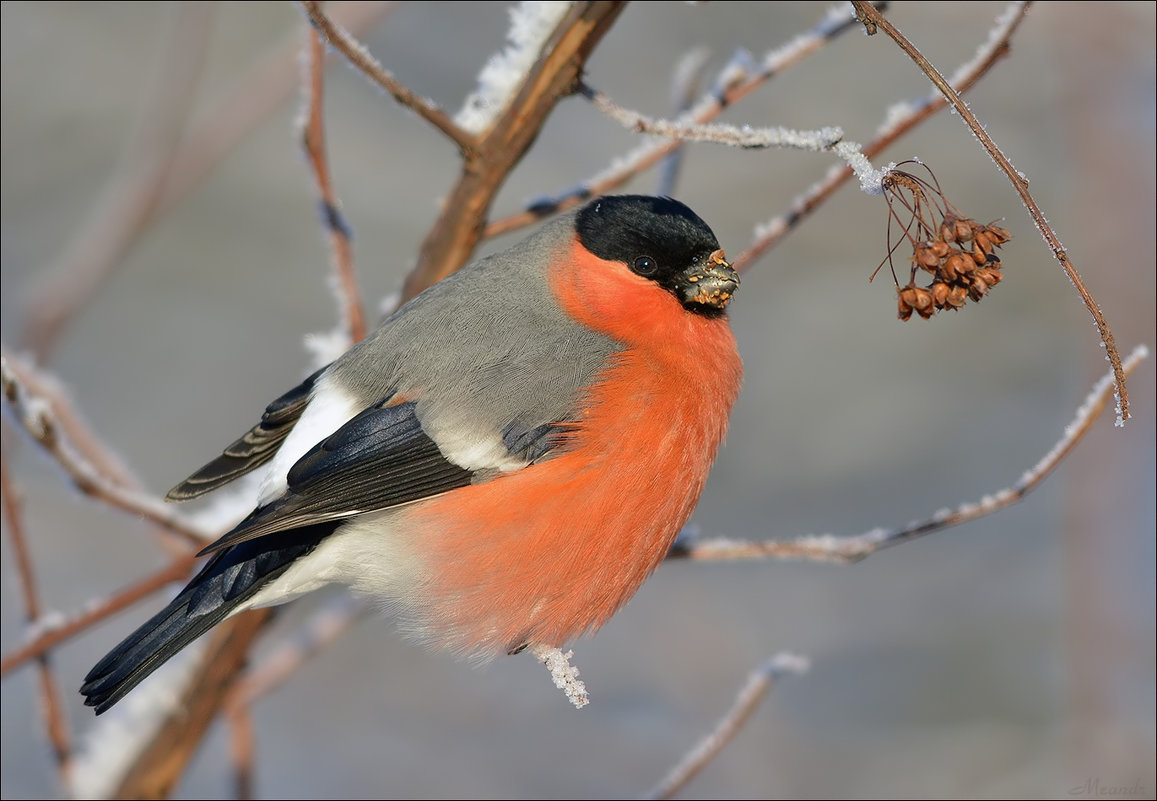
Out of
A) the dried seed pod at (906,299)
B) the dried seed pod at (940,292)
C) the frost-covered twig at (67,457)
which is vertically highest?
the dried seed pod at (906,299)

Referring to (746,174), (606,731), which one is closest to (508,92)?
(606,731)

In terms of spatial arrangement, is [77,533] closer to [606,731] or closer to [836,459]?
[606,731]

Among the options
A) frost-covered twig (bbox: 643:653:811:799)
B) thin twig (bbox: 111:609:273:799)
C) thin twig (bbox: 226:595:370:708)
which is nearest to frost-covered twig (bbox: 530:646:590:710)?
frost-covered twig (bbox: 643:653:811:799)

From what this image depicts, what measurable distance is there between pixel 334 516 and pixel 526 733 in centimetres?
262

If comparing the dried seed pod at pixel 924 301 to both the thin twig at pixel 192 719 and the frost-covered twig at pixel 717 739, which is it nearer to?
the frost-covered twig at pixel 717 739

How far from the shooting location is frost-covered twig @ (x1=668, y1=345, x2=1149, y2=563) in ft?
6.58

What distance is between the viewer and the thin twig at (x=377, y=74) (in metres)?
1.92

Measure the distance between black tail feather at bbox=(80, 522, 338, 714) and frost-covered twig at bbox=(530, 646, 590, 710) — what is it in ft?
1.72

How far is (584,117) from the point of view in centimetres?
595

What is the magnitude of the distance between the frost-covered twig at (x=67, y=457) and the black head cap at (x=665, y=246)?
1.03 metres

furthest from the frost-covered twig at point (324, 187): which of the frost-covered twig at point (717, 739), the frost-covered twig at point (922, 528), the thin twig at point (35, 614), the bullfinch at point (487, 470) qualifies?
the frost-covered twig at point (717, 739)

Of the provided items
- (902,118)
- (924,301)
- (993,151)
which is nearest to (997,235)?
(924,301)

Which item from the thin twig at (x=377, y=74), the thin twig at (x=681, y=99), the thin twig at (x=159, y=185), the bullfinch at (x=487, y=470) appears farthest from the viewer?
the thin twig at (x=159, y=185)

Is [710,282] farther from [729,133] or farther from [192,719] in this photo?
[192,719]
